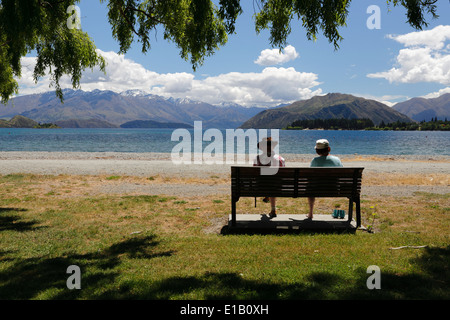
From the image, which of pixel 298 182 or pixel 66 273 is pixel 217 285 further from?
pixel 298 182

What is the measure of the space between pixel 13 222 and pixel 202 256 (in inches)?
246

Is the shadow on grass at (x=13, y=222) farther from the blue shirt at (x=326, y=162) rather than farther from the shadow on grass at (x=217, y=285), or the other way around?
the blue shirt at (x=326, y=162)

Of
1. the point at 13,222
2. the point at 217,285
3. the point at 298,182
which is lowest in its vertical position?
the point at 13,222

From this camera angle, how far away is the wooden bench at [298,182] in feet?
24.5

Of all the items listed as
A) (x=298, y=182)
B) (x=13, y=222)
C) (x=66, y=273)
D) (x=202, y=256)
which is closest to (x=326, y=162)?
(x=298, y=182)

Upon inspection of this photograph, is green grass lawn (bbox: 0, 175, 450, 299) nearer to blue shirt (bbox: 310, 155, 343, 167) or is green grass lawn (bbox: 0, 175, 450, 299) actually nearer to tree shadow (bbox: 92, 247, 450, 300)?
tree shadow (bbox: 92, 247, 450, 300)

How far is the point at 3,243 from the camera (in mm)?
6898

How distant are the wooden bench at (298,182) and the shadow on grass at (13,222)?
5.67m

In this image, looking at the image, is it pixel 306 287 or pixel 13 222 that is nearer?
pixel 306 287

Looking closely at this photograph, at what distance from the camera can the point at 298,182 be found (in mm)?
7508

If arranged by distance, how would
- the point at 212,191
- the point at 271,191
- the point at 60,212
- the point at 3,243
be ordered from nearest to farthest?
the point at 3,243
the point at 271,191
the point at 60,212
the point at 212,191
